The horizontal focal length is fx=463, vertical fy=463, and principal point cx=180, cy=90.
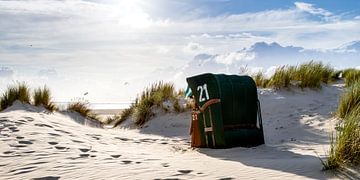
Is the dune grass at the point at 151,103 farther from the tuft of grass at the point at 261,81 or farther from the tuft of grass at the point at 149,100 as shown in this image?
the tuft of grass at the point at 261,81

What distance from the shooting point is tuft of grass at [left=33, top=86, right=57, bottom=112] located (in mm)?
13789

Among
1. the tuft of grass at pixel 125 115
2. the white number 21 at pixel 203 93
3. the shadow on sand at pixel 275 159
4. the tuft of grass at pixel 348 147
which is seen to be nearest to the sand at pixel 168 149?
the shadow on sand at pixel 275 159

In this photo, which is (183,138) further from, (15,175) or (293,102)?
(15,175)

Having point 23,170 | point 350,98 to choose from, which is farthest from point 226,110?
point 23,170

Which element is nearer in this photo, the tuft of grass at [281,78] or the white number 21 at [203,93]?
the white number 21 at [203,93]

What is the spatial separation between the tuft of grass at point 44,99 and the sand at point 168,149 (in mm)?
493

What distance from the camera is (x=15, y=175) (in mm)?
5812

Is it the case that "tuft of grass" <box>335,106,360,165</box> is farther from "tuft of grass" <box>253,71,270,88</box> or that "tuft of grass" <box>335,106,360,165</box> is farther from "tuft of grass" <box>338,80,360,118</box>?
"tuft of grass" <box>253,71,270,88</box>

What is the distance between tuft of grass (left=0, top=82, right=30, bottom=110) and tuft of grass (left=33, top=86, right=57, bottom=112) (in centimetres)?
24

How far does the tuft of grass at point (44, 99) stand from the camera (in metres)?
13.8

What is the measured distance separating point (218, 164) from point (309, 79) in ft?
31.4

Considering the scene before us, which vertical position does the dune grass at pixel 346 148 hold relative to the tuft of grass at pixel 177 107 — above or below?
below

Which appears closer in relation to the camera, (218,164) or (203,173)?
(203,173)

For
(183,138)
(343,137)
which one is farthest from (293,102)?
(343,137)
